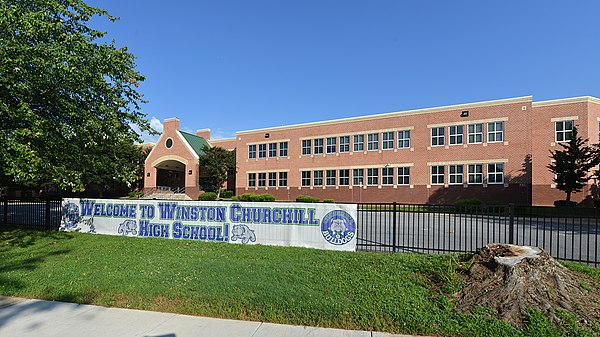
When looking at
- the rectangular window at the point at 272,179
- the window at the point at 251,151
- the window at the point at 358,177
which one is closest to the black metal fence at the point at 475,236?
the window at the point at 358,177

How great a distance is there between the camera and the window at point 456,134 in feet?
103

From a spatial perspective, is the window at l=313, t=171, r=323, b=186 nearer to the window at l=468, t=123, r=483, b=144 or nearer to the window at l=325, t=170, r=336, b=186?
the window at l=325, t=170, r=336, b=186

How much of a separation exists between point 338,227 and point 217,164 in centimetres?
3700

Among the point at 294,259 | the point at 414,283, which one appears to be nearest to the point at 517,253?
the point at 414,283

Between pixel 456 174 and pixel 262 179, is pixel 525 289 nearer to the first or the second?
pixel 456 174

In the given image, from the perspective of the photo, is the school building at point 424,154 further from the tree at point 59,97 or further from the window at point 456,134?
the tree at point 59,97

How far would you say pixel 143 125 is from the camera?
1264 centimetres

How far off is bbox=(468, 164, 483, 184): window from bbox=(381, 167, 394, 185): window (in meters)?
7.21

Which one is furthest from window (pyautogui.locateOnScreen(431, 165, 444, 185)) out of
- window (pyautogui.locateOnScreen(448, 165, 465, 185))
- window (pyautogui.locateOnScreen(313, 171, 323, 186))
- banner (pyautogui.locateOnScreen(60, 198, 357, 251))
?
banner (pyautogui.locateOnScreen(60, 198, 357, 251))

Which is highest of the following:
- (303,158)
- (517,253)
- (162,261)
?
(303,158)

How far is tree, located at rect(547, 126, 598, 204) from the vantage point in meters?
25.1

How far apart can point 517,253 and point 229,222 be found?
7.41 metres

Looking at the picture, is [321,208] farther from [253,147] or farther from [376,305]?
[253,147]

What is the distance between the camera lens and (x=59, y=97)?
1001cm
